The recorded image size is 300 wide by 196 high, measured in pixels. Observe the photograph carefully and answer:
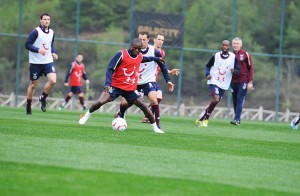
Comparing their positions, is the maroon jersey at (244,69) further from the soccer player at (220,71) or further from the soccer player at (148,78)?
the soccer player at (148,78)

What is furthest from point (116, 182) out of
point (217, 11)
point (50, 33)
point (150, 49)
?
point (217, 11)

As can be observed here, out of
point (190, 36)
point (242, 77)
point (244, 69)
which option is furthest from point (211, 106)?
point (190, 36)

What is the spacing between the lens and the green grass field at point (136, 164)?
8.48 m

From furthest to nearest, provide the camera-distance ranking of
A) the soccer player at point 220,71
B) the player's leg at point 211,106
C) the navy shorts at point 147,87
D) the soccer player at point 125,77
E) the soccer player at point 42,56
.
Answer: the soccer player at point 220,71 < the player's leg at point 211,106 < the soccer player at point 42,56 < the navy shorts at point 147,87 < the soccer player at point 125,77

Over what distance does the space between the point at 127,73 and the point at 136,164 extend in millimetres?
5545

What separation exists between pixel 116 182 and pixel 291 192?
1865mm

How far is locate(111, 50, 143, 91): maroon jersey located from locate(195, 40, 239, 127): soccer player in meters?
4.98

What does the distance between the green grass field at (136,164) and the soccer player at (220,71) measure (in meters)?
5.37

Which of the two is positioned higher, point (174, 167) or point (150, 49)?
point (150, 49)

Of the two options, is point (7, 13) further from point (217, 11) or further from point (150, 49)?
point (150, 49)

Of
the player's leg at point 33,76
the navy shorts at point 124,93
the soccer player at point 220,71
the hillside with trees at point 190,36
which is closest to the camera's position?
the navy shorts at point 124,93

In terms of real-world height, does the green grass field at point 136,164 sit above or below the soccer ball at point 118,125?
above

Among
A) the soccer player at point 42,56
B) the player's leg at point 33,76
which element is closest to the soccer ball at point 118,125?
the soccer player at point 42,56

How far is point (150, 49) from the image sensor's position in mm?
17359
